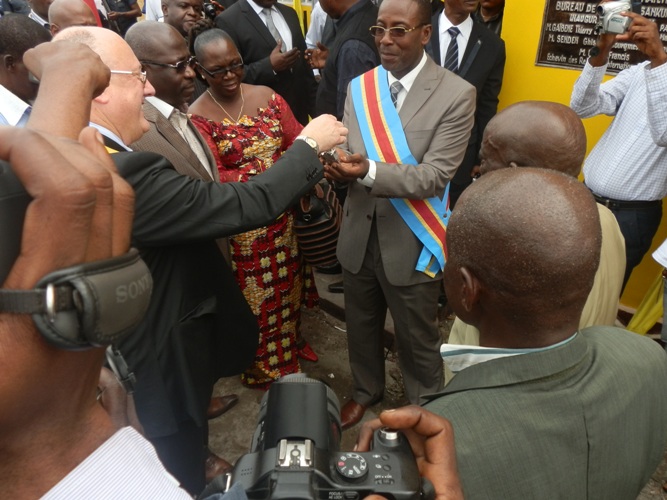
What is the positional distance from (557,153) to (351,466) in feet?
4.34

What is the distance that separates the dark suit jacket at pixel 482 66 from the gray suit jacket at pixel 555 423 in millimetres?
2759

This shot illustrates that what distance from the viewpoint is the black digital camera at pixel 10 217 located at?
2.08 ft

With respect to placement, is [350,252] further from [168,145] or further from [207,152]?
[168,145]

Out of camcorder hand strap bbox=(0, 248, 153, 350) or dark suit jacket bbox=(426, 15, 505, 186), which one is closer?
camcorder hand strap bbox=(0, 248, 153, 350)

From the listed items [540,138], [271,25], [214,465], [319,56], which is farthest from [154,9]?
[540,138]

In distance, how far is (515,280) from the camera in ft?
3.55

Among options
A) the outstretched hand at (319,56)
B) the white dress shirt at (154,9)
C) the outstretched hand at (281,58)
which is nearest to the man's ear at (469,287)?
the outstretched hand at (281,58)

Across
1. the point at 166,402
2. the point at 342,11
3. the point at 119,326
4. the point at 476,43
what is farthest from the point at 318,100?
the point at 119,326

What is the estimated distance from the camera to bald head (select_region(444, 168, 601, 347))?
3.48 feet

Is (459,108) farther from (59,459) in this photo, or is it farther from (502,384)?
(59,459)

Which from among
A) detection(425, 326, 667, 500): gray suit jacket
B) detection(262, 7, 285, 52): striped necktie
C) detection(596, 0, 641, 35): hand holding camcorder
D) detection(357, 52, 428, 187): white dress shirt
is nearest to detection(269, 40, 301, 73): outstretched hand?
detection(262, 7, 285, 52): striped necktie

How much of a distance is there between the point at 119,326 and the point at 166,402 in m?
1.32

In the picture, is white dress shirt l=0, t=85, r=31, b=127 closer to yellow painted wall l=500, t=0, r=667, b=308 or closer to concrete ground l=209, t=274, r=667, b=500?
concrete ground l=209, t=274, r=667, b=500

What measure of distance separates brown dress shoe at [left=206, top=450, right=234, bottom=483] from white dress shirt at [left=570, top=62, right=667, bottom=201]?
256cm
